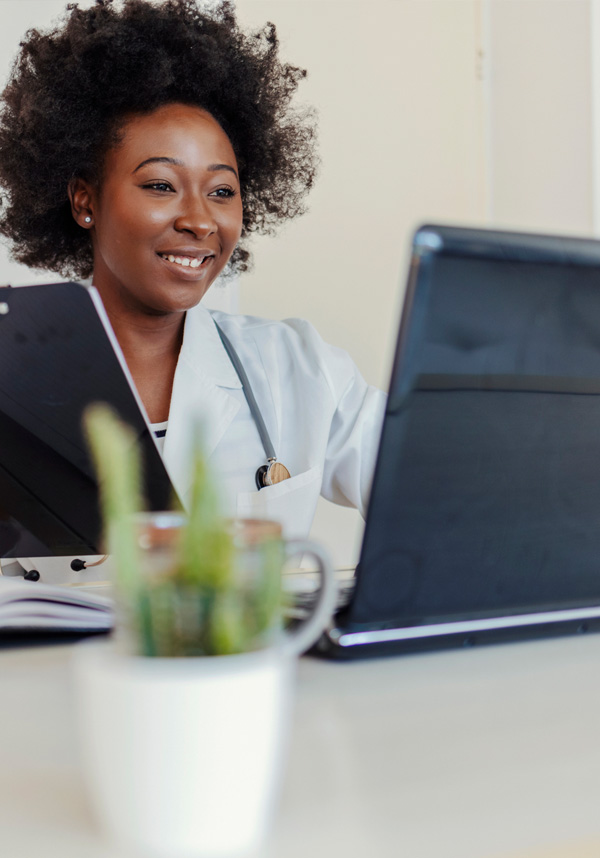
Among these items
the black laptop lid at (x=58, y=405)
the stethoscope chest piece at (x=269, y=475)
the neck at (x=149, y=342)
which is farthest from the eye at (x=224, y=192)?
the black laptop lid at (x=58, y=405)

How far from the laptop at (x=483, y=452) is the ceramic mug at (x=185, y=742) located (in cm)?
20

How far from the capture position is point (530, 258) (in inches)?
18.2

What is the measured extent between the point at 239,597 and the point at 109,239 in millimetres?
1292

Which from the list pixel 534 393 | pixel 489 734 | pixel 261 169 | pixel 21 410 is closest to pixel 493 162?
pixel 261 169

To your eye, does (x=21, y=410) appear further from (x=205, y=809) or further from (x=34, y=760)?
(x=205, y=809)

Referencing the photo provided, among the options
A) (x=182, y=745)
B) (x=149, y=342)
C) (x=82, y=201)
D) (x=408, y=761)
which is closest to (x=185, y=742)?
(x=182, y=745)

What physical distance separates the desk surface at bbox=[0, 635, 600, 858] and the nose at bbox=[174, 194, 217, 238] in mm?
997

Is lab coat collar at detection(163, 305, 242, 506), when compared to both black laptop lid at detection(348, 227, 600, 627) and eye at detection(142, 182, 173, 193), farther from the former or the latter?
black laptop lid at detection(348, 227, 600, 627)

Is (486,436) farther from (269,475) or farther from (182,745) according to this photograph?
(269,475)

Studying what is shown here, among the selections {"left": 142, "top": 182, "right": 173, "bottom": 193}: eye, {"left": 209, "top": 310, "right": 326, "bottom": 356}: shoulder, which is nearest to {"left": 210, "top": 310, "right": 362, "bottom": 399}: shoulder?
{"left": 209, "top": 310, "right": 326, "bottom": 356}: shoulder

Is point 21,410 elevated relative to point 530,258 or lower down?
lower down

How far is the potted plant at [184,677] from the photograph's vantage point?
271 millimetres

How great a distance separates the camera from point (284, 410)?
1453 mm

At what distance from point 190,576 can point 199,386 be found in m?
1.12
